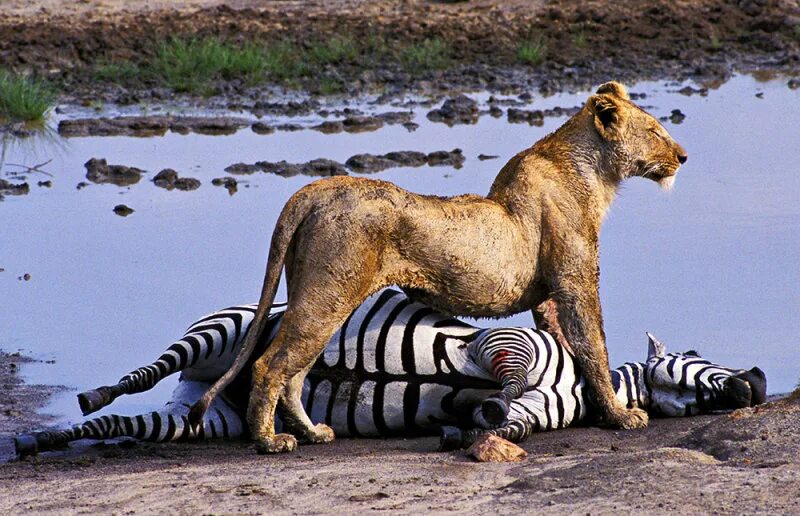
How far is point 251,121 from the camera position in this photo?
52.2 feet

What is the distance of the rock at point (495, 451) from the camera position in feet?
20.2

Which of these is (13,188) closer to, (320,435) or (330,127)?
(330,127)

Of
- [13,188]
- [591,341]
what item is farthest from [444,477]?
[13,188]

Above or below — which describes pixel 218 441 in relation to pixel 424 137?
below

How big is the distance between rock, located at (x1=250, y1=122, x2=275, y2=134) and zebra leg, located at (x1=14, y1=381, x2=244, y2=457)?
27.2ft

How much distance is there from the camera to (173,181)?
12805mm

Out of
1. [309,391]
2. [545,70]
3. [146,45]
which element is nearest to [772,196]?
[309,391]

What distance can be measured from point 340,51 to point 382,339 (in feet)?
39.8

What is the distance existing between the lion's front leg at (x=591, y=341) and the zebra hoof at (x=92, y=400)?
207cm

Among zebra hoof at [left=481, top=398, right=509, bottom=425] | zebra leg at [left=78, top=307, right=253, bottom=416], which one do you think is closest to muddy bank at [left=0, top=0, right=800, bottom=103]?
zebra leg at [left=78, top=307, right=253, bottom=416]

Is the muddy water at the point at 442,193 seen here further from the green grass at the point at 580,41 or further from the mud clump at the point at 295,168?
the green grass at the point at 580,41

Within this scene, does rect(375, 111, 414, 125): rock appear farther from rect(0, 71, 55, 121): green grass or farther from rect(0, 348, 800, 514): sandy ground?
rect(0, 348, 800, 514): sandy ground

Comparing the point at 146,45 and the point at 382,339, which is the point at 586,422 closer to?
the point at 382,339

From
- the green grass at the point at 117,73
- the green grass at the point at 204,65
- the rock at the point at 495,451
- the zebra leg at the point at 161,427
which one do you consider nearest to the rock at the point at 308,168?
the green grass at the point at 204,65
